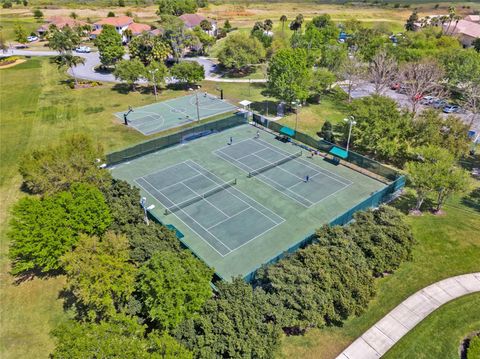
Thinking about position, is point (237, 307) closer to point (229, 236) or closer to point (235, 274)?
point (235, 274)

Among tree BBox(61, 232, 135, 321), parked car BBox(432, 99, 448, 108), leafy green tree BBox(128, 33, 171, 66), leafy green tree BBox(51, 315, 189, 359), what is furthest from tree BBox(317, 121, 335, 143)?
leafy green tree BBox(128, 33, 171, 66)

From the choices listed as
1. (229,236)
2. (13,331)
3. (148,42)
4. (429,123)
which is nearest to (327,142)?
(429,123)

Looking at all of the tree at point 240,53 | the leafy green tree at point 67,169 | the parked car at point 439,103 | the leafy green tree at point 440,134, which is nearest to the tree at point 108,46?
the tree at point 240,53

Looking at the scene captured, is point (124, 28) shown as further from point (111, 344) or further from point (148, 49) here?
point (111, 344)

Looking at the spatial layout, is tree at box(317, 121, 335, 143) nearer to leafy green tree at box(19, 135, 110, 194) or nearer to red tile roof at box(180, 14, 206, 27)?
leafy green tree at box(19, 135, 110, 194)

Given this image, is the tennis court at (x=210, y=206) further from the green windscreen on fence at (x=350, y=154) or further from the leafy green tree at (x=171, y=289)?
the green windscreen on fence at (x=350, y=154)
